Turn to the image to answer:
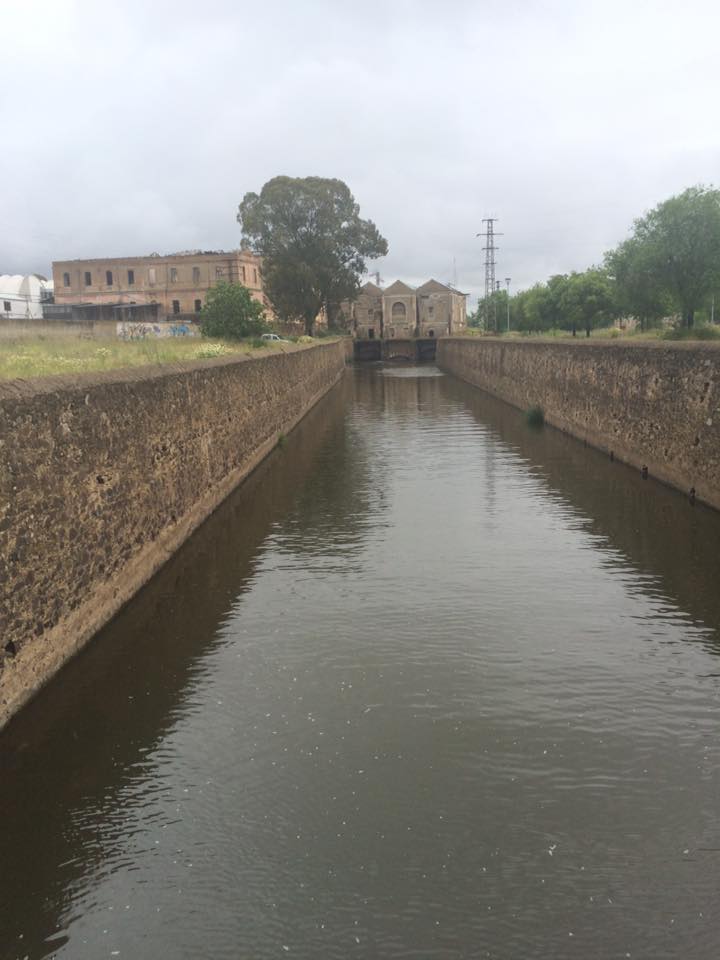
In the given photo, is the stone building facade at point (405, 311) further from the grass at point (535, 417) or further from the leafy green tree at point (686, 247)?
the grass at point (535, 417)

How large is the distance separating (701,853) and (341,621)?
17.8ft

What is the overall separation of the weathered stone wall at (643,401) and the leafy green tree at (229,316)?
544 inches

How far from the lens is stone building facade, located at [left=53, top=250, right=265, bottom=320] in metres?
80.8

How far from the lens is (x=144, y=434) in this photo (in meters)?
12.2

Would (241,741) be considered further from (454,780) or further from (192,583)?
(192,583)

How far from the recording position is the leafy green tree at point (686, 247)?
38094mm

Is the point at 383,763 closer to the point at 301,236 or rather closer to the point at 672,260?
the point at 672,260

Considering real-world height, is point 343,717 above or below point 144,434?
below

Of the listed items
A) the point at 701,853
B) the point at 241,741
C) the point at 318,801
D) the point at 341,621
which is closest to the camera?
the point at 701,853

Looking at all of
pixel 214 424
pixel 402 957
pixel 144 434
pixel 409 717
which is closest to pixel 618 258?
pixel 214 424

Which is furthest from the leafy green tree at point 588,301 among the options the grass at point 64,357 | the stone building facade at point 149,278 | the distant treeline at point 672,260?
the grass at point 64,357

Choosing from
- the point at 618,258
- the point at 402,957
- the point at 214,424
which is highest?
the point at 618,258

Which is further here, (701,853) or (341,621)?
(341,621)

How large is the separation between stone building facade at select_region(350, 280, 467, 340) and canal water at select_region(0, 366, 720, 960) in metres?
114
